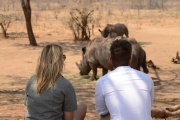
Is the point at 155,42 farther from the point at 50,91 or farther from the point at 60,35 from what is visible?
the point at 50,91

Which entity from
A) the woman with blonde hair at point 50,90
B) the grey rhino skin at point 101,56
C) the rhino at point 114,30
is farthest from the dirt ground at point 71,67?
the woman with blonde hair at point 50,90

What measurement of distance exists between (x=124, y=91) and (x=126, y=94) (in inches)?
1.2

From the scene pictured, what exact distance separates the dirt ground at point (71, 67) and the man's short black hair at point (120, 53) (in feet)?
9.70

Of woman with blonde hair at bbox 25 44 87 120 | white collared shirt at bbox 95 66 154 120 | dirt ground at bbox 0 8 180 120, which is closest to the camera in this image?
white collared shirt at bbox 95 66 154 120

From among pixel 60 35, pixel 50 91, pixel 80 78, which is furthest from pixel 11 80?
pixel 60 35

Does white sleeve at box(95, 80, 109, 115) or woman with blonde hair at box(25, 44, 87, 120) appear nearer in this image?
white sleeve at box(95, 80, 109, 115)

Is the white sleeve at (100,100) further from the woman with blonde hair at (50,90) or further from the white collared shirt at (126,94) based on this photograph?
the woman with blonde hair at (50,90)

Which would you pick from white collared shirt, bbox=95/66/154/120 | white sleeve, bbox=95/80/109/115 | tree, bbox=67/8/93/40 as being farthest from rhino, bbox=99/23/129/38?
white collared shirt, bbox=95/66/154/120

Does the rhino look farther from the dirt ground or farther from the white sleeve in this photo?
the white sleeve

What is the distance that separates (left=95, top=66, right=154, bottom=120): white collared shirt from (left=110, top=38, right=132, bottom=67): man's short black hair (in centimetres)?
5

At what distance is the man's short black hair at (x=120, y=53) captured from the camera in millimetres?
3344

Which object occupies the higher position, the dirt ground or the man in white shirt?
the man in white shirt

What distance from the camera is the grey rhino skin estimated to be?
10.5 meters

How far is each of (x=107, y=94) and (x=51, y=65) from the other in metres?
0.78
